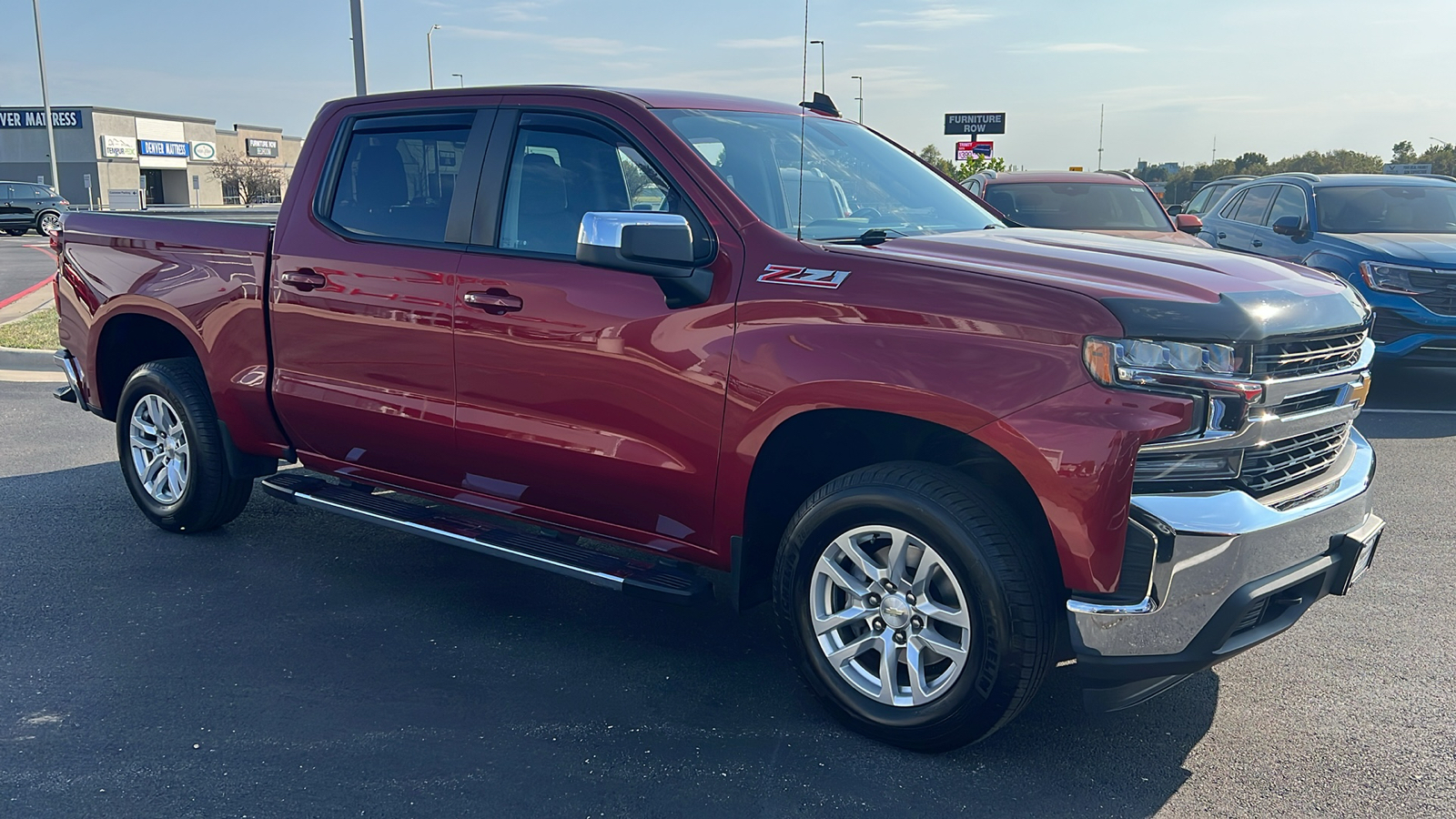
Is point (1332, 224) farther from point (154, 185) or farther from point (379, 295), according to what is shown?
point (154, 185)

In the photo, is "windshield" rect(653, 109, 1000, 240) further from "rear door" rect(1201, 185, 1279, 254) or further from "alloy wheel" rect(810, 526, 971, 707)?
"rear door" rect(1201, 185, 1279, 254)

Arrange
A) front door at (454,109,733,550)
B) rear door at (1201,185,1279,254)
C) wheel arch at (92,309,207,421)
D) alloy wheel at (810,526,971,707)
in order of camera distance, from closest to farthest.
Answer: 1. alloy wheel at (810,526,971,707)
2. front door at (454,109,733,550)
3. wheel arch at (92,309,207,421)
4. rear door at (1201,185,1279,254)

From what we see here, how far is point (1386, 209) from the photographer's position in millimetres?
10242

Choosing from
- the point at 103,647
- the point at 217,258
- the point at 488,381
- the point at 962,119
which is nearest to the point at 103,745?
the point at 103,647

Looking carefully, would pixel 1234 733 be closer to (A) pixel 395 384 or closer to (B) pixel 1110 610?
(B) pixel 1110 610

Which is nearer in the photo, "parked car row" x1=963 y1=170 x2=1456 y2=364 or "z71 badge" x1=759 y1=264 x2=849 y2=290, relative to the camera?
"z71 badge" x1=759 y1=264 x2=849 y2=290

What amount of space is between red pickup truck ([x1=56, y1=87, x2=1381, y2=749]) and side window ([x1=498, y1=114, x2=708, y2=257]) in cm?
1

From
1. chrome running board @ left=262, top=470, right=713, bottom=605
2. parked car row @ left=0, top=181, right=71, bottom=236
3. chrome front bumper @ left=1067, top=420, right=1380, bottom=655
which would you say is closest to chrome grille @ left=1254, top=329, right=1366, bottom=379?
chrome front bumper @ left=1067, top=420, right=1380, bottom=655

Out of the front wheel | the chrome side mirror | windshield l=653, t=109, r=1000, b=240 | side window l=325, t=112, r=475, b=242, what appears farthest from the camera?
the front wheel

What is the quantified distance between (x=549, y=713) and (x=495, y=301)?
4.71ft

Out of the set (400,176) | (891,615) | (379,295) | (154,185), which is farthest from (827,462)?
(154,185)

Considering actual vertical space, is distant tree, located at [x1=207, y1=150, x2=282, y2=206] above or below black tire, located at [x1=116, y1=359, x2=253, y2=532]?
above

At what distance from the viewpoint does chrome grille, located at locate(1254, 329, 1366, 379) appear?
3125 millimetres

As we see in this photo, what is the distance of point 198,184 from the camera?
74562mm
